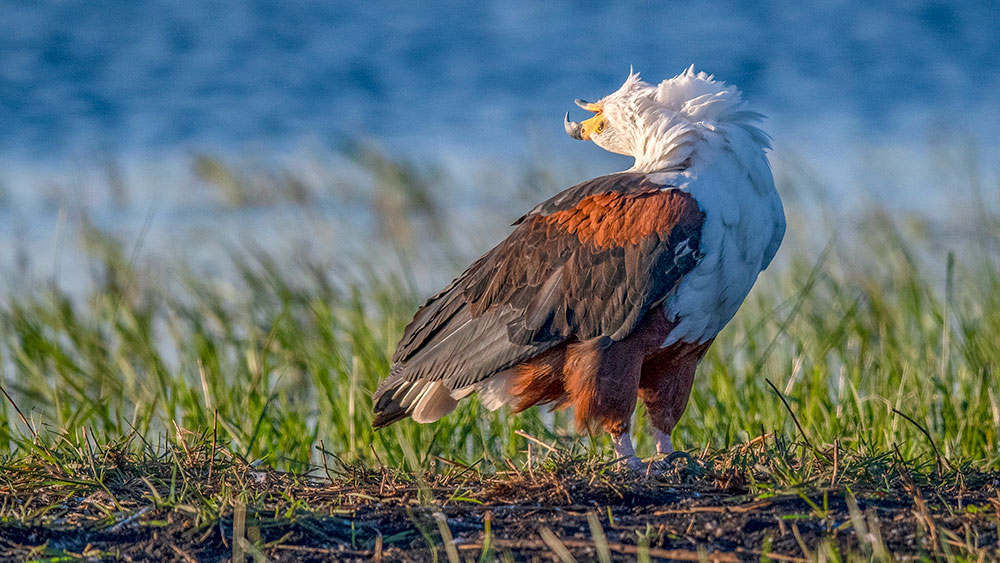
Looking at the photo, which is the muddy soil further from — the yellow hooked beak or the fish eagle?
the yellow hooked beak

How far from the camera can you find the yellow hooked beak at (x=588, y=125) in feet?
15.0

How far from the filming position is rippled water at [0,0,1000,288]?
1042 centimetres

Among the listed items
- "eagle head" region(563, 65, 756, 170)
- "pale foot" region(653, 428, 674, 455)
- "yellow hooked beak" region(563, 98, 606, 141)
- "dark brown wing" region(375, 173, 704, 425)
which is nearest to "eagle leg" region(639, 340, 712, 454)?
"pale foot" region(653, 428, 674, 455)

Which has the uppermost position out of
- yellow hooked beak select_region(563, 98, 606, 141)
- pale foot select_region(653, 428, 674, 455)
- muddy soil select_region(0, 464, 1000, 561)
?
yellow hooked beak select_region(563, 98, 606, 141)

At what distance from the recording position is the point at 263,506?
10.6 feet

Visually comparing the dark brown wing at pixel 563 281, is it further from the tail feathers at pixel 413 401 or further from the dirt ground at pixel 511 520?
the dirt ground at pixel 511 520

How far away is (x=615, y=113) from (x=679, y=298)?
0.90 m

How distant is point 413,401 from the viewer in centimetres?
459

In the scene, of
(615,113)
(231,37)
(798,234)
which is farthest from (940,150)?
(231,37)

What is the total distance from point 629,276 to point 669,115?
68cm

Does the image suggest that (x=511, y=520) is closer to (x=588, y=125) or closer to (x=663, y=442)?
(x=663, y=442)

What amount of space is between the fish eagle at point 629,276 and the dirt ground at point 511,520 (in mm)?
627

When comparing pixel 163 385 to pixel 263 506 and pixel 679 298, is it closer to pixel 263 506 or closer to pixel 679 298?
pixel 263 506

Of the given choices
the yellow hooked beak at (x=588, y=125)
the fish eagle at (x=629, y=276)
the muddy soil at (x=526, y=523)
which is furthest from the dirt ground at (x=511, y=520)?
the yellow hooked beak at (x=588, y=125)
